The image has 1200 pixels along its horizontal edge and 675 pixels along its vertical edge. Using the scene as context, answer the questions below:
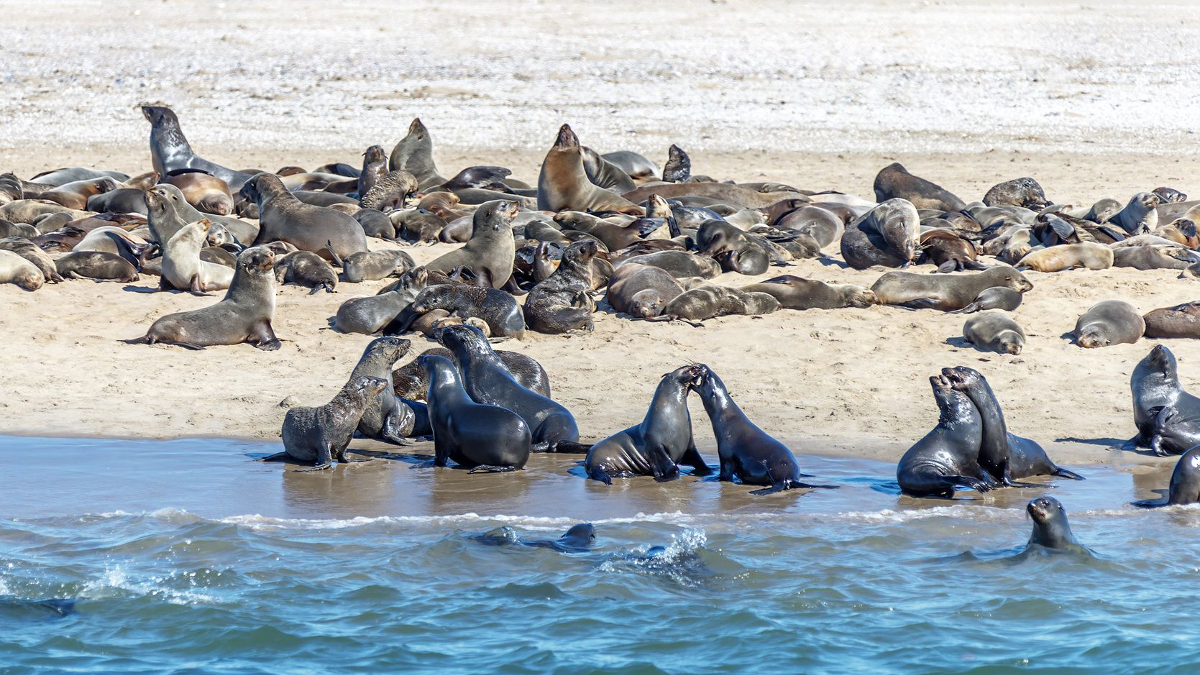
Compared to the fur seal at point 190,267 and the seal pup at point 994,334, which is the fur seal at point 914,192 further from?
the fur seal at point 190,267

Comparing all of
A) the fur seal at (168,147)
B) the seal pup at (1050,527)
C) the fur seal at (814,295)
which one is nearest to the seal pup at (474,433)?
the seal pup at (1050,527)

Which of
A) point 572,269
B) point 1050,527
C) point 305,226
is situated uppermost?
point 305,226

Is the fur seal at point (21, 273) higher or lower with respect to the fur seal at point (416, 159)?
lower

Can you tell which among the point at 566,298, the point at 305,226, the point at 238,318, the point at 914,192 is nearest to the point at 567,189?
the point at 305,226

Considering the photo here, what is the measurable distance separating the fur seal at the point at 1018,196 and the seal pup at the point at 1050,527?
9.15m

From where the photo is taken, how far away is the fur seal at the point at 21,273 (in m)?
10.1

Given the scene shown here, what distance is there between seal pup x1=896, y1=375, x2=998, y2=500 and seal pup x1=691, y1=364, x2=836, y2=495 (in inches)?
15.5

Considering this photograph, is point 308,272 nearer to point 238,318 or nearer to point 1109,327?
point 238,318

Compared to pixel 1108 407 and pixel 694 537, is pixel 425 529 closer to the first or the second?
pixel 694 537

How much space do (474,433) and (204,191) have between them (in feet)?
24.7

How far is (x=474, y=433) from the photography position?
6738 mm

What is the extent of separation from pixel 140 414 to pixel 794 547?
3.97 meters

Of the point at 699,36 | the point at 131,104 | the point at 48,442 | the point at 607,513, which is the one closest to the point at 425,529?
the point at 607,513

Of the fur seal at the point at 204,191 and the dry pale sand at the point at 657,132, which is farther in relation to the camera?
the fur seal at the point at 204,191
